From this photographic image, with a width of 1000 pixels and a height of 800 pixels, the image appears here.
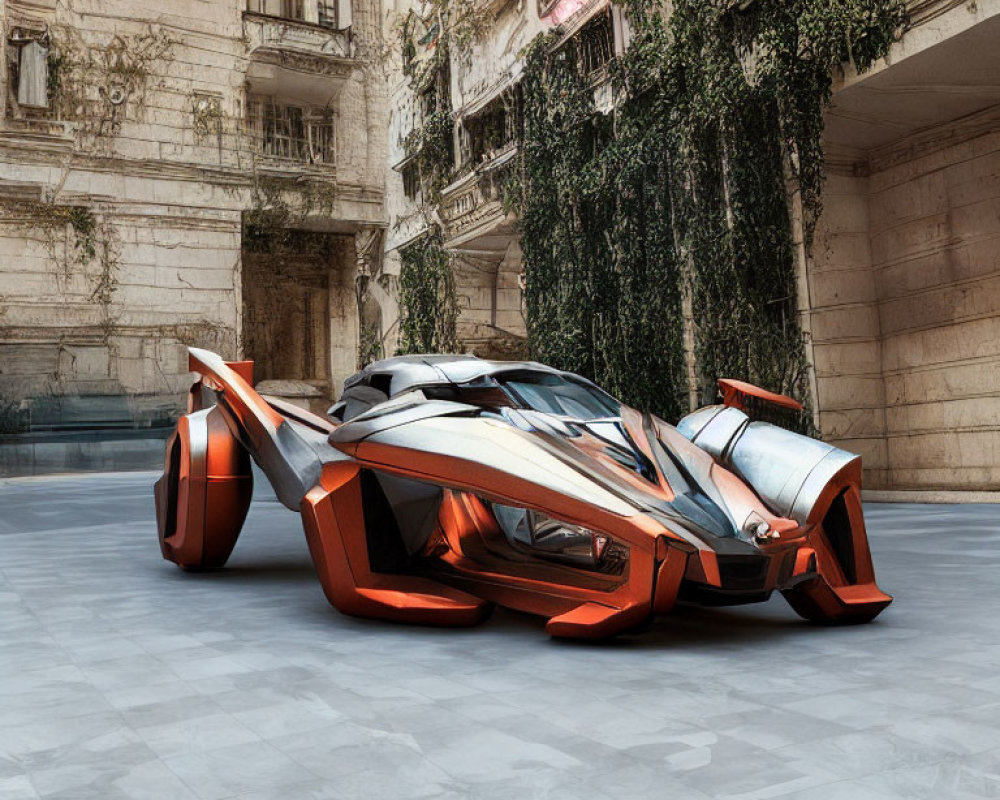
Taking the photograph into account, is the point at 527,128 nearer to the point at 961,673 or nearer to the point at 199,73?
the point at 199,73

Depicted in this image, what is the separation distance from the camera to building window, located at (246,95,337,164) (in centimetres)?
1677

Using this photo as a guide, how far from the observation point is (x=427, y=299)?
50.2ft

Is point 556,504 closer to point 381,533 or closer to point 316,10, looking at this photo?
point 381,533

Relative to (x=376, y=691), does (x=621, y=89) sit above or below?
above

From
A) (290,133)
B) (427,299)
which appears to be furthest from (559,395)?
(290,133)

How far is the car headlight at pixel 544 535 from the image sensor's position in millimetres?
3199

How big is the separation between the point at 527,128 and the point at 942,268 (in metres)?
5.69

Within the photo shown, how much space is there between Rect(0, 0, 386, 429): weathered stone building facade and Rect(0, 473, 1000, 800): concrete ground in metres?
12.4

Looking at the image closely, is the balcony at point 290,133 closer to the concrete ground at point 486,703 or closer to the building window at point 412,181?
the building window at point 412,181

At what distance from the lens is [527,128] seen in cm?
1201

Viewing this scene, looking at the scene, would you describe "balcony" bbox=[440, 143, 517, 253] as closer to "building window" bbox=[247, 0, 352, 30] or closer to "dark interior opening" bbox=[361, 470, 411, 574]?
"building window" bbox=[247, 0, 352, 30]

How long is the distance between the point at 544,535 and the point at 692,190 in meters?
6.45

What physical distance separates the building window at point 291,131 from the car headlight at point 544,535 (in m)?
14.7

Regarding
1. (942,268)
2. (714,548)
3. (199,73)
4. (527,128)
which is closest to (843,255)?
(942,268)
